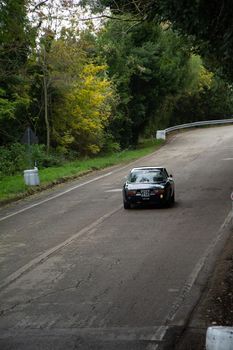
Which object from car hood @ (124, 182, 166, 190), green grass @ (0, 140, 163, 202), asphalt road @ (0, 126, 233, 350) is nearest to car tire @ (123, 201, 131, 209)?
asphalt road @ (0, 126, 233, 350)

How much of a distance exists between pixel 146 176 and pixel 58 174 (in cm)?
1151

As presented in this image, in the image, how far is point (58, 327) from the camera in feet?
27.3

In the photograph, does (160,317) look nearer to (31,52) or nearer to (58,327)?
(58,327)

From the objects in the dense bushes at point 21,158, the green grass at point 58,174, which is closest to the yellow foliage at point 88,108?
the green grass at point 58,174

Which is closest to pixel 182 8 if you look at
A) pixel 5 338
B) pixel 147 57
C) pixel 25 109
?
pixel 5 338

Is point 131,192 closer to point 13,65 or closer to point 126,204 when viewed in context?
point 126,204

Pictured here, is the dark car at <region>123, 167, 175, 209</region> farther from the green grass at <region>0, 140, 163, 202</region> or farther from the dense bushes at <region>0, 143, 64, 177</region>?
the dense bushes at <region>0, 143, 64, 177</region>

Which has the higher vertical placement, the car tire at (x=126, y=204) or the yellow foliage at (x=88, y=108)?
the yellow foliage at (x=88, y=108)

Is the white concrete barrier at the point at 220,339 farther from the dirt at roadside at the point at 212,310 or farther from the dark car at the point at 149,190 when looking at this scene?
the dark car at the point at 149,190

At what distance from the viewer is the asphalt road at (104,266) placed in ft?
26.7

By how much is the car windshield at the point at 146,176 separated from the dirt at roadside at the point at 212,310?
29.7ft

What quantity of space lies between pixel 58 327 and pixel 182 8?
8950 millimetres

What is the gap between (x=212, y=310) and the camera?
348 inches

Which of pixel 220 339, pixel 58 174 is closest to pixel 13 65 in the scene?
pixel 58 174
